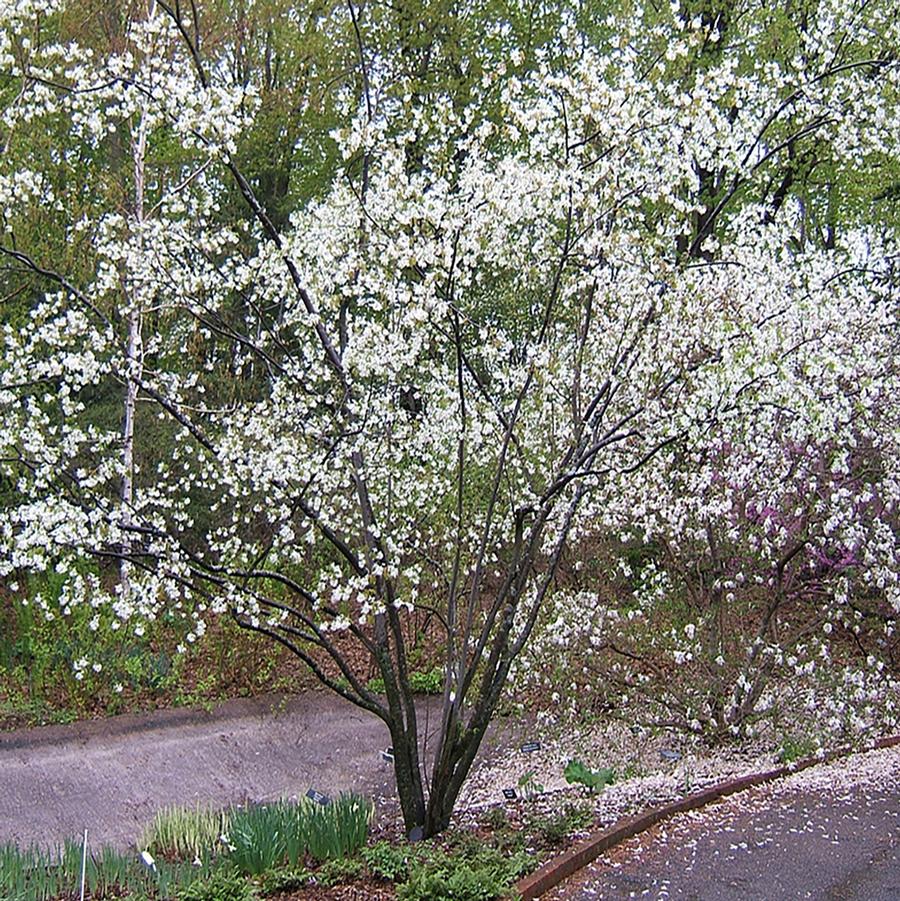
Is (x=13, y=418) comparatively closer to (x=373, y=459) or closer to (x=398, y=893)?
(x=373, y=459)

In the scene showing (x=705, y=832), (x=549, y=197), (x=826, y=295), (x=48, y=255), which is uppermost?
(x=48, y=255)

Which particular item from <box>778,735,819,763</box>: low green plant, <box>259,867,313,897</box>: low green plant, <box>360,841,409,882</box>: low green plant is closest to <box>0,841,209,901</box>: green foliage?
<box>259,867,313,897</box>: low green plant

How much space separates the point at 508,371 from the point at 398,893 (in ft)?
10.4

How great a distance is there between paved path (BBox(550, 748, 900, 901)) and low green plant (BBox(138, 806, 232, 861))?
2.40 meters

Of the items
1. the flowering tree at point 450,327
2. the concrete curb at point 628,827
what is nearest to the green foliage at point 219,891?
the concrete curb at point 628,827

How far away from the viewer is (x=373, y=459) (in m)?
6.72

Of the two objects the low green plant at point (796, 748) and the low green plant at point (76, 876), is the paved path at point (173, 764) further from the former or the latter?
the low green plant at point (796, 748)

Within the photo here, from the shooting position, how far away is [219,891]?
450 centimetres

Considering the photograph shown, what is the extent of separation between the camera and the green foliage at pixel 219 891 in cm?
445

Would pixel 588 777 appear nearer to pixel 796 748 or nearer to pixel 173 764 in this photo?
pixel 796 748

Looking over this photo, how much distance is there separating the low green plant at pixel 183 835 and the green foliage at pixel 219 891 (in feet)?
4.25

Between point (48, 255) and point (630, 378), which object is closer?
point (630, 378)

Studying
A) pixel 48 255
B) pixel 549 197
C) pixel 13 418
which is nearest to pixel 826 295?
pixel 549 197

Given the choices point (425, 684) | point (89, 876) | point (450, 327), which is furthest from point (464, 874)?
point (425, 684)
